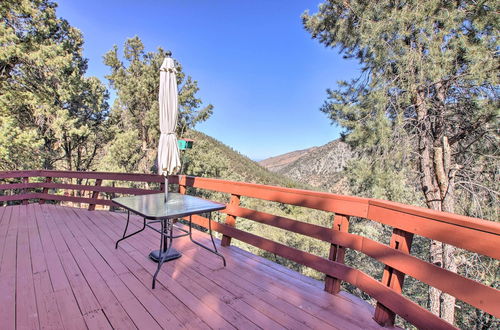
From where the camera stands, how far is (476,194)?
4770 millimetres

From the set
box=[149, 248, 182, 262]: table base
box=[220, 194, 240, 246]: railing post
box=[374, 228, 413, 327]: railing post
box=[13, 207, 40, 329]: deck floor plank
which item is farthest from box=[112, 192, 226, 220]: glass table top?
box=[374, 228, 413, 327]: railing post

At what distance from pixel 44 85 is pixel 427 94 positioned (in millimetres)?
13749

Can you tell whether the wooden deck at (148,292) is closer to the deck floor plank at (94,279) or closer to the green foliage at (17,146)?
the deck floor plank at (94,279)

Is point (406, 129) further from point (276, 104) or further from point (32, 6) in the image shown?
point (276, 104)

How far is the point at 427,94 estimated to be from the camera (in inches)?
195

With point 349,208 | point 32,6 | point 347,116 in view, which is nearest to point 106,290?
point 349,208

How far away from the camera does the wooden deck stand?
5.18 feet

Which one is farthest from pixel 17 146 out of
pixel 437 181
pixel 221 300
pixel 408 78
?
pixel 437 181

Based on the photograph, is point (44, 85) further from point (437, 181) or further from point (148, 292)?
point (437, 181)

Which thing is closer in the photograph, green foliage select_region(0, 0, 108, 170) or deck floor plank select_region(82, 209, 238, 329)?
deck floor plank select_region(82, 209, 238, 329)

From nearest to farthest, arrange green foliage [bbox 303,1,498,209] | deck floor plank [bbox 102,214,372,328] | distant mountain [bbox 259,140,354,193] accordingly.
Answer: deck floor plank [bbox 102,214,372,328] < green foliage [bbox 303,1,498,209] < distant mountain [bbox 259,140,354,193]

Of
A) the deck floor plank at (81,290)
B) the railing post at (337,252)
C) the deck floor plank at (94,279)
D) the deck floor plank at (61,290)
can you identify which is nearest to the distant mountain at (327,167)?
the railing post at (337,252)

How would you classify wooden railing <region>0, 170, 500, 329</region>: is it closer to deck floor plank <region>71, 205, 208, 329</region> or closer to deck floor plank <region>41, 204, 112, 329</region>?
deck floor plank <region>71, 205, 208, 329</region>

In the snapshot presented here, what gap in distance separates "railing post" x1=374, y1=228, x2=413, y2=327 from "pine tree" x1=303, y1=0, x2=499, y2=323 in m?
3.70
